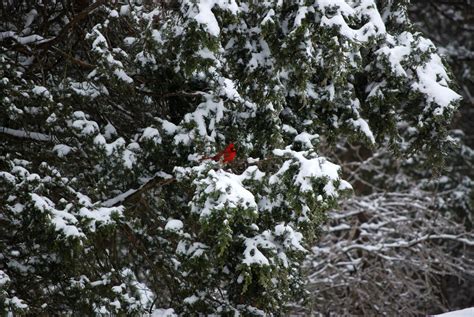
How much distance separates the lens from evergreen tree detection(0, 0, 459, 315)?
14.5 ft

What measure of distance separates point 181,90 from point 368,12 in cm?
178

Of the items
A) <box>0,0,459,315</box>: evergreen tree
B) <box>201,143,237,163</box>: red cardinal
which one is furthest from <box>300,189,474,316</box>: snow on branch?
<box>201,143,237,163</box>: red cardinal

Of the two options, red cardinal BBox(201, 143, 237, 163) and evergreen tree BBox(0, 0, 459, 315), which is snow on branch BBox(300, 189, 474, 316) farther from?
red cardinal BBox(201, 143, 237, 163)

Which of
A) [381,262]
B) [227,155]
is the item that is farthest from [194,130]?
[381,262]

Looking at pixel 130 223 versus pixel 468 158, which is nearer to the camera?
pixel 130 223

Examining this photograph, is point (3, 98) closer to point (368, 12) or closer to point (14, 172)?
point (14, 172)

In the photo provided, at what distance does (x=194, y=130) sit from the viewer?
5117 millimetres

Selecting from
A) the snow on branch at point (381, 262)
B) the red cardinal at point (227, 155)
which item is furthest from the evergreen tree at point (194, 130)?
the snow on branch at point (381, 262)

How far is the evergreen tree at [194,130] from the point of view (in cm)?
442

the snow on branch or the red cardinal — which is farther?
the snow on branch

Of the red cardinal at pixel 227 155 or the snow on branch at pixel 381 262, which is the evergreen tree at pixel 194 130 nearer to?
the red cardinal at pixel 227 155

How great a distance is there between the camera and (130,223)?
557 cm

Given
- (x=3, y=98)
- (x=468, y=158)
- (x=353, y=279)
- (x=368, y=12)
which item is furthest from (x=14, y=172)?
(x=468, y=158)

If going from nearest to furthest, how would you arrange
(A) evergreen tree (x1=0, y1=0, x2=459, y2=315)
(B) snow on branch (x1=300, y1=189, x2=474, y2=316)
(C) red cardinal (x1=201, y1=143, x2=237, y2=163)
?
(C) red cardinal (x1=201, y1=143, x2=237, y2=163) → (A) evergreen tree (x1=0, y1=0, x2=459, y2=315) → (B) snow on branch (x1=300, y1=189, x2=474, y2=316)
